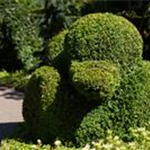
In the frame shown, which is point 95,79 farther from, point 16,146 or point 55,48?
point 16,146

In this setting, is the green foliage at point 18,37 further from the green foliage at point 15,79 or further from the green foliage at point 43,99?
the green foliage at point 43,99

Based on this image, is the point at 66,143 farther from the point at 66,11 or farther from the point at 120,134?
the point at 66,11

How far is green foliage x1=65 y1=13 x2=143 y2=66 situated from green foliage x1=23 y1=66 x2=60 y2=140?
0.37 metres

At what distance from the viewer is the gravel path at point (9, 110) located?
28.7 ft

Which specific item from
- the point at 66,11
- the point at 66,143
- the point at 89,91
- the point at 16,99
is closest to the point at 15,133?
the point at 66,143

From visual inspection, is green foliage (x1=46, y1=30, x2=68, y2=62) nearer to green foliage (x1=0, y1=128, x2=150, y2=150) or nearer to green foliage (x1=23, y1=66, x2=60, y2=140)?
green foliage (x1=23, y1=66, x2=60, y2=140)

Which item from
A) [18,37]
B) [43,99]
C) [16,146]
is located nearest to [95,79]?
[43,99]

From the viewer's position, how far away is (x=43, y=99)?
6.75 metres

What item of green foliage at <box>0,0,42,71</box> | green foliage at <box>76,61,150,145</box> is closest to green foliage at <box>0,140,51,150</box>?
green foliage at <box>76,61,150,145</box>

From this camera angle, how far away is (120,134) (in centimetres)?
684

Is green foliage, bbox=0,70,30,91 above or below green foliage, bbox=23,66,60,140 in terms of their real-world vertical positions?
below

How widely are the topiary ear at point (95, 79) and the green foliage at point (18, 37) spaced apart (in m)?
9.95

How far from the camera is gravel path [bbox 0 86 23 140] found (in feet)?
28.7

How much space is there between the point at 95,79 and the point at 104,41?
0.57 m
